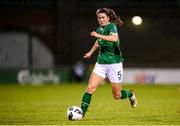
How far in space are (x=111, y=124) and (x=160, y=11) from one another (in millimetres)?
34052

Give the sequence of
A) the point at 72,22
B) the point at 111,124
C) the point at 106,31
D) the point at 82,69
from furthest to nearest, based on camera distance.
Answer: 1. the point at 72,22
2. the point at 82,69
3. the point at 106,31
4. the point at 111,124

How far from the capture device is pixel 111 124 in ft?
41.0

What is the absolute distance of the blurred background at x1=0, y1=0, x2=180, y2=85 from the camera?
45312 millimetres

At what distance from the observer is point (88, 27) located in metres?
45.8

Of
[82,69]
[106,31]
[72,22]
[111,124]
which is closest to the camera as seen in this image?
[111,124]

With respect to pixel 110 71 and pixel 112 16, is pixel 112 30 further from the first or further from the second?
pixel 110 71

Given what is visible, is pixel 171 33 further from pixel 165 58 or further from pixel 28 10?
pixel 28 10

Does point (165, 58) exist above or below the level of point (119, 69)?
below

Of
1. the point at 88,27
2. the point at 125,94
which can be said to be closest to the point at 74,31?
the point at 88,27

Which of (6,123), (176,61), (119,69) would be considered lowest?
(176,61)

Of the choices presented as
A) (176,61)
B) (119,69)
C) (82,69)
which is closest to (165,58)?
(176,61)

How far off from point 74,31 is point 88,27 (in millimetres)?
1013

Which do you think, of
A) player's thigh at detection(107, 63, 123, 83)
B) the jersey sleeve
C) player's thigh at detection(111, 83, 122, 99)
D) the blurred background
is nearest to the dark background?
the blurred background

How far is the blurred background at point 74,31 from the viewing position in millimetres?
45312
